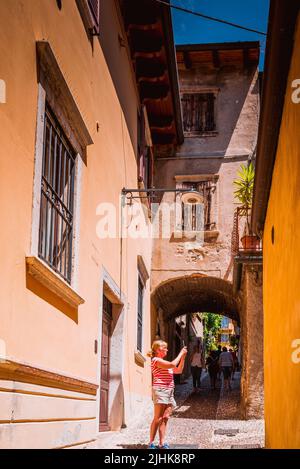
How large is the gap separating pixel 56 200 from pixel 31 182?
3.42 feet

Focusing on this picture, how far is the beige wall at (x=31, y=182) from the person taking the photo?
15.8 feet

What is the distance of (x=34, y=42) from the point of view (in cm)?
564

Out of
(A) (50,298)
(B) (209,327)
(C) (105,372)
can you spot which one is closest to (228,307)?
(C) (105,372)

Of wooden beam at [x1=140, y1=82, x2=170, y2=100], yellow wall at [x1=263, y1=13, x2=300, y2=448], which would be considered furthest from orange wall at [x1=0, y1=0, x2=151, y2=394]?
wooden beam at [x1=140, y1=82, x2=170, y2=100]

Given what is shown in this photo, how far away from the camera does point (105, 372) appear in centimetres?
1021

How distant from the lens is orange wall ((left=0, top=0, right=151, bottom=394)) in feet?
15.8

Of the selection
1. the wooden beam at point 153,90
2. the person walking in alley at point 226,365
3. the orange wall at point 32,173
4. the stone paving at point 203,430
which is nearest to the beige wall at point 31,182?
the orange wall at point 32,173

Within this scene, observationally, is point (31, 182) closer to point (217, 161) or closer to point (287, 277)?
point (287, 277)

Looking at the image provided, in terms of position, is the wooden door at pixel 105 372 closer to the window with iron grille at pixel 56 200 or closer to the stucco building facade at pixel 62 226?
the stucco building facade at pixel 62 226

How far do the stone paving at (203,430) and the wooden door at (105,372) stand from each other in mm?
295

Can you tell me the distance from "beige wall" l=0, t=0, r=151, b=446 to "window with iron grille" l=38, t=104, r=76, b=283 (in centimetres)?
40

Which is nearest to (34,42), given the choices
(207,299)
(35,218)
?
(35,218)

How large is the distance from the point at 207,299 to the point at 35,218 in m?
15.8

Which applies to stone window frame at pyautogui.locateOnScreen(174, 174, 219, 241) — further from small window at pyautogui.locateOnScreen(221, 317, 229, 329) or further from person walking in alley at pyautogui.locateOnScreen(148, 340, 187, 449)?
small window at pyautogui.locateOnScreen(221, 317, 229, 329)
